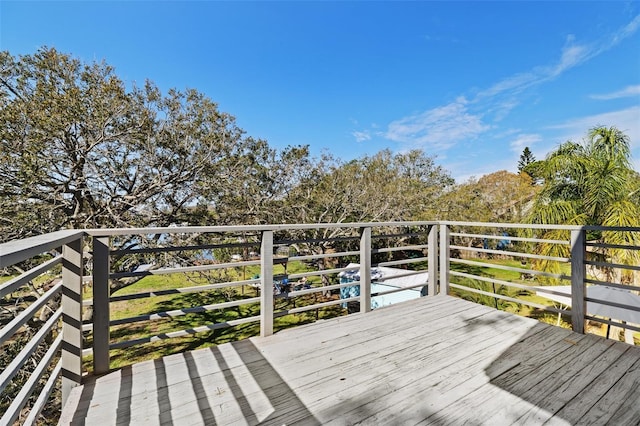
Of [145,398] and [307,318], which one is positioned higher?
[145,398]

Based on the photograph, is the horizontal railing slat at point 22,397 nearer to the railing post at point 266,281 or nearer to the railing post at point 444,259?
the railing post at point 266,281

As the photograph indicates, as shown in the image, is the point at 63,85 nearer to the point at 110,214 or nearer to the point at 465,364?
the point at 110,214

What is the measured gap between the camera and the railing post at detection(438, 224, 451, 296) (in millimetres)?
3854

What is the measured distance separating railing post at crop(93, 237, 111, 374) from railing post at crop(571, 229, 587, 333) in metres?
4.03

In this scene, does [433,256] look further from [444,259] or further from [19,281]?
[19,281]

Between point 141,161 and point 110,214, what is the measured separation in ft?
4.41

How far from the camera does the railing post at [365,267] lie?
10.5ft

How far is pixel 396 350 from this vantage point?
235cm

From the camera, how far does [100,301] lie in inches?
79.9

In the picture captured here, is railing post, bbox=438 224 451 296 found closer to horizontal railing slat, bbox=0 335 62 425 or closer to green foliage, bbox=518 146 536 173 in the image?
horizontal railing slat, bbox=0 335 62 425

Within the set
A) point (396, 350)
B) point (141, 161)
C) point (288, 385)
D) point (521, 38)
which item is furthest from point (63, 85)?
point (521, 38)

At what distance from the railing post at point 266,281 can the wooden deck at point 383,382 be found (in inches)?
5.5

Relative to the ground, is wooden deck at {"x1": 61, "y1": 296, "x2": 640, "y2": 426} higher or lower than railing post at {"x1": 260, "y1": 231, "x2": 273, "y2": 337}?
lower

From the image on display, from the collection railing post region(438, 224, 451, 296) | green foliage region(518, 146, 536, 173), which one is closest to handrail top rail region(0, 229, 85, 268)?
railing post region(438, 224, 451, 296)
